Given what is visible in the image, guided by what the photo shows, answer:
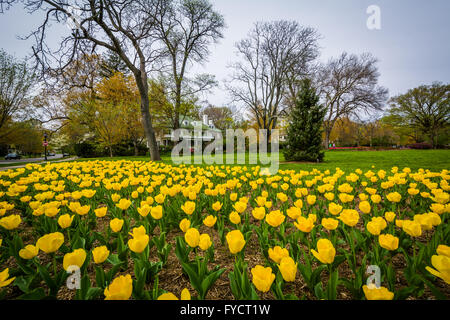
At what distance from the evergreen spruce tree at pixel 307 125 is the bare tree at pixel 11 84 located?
64.2ft

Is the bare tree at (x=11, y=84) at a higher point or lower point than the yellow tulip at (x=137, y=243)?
higher

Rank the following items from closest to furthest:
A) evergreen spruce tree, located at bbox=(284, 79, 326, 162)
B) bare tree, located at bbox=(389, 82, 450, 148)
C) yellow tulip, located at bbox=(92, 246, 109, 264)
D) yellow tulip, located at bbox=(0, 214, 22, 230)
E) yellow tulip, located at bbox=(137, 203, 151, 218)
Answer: yellow tulip, located at bbox=(92, 246, 109, 264)
yellow tulip, located at bbox=(0, 214, 22, 230)
yellow tulip, located at bbox=(137, 203, 151, 218)
evergreen spruce tree, located at bbox=(284, 79, 326, 162)
bare tree, located at bbox=(389, 82, 450, 148)

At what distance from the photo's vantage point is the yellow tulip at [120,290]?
2.63 feet

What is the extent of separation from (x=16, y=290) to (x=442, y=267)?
2.53m

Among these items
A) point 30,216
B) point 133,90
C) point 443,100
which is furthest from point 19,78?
point 443,100

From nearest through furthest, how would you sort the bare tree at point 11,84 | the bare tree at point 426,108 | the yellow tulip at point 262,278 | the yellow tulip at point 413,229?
1. the yellow tulip at point 262,278
2. the yellow tulip at point 413,229
3. the bare tree at point 11,84
4. the bare tree at point 426,108

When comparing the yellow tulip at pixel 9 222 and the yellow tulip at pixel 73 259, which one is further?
the yellow tulip at pixel 9 222

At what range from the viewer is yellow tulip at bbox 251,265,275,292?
91 centimetres

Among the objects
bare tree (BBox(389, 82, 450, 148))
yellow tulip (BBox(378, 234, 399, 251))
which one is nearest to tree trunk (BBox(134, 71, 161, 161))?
yellow tulip (BBox(378, 234, 399, 251))

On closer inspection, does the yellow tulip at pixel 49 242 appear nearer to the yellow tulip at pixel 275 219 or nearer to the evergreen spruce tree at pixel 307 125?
the yellow tulip at pixel 275 219

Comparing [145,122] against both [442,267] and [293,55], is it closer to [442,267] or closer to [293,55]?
[442,267]

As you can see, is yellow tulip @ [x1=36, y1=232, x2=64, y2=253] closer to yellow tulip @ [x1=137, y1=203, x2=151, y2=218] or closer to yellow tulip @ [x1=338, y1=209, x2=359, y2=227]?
yellow tulip @ [x1=137, y1=203, x2=151, y2=218]

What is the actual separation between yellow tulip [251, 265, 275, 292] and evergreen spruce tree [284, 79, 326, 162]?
1052cm

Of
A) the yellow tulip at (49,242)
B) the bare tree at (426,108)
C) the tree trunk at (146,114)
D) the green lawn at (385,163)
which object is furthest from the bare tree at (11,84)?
the bare tree at (426,108)
